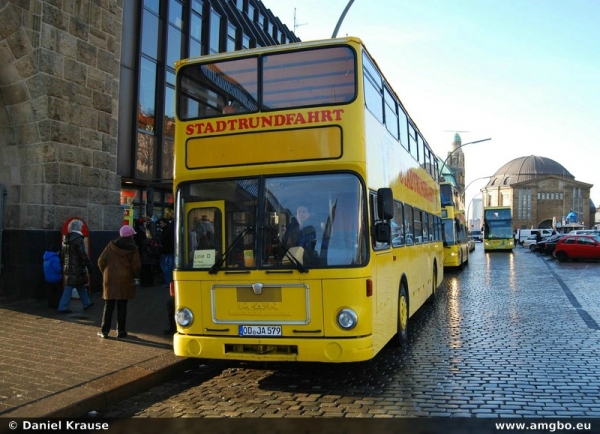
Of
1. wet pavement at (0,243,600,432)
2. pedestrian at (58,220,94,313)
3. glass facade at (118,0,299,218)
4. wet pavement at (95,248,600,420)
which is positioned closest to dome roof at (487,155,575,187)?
glass facade at (118,0,299,218)

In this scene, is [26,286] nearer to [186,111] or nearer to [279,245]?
[186,111]

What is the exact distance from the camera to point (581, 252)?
3256 centimetres

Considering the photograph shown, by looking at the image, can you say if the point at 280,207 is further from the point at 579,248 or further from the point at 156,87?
the point at 579,248

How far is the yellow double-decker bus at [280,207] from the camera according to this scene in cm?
611

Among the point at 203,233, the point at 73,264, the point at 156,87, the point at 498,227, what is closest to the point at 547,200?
the point at 498,227

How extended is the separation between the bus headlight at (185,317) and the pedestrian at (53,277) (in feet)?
16.9

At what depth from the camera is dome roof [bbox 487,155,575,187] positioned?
158m

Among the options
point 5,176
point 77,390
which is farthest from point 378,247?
point 5,176

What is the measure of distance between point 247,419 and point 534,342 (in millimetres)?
5278

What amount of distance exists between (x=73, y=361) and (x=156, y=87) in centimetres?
1344

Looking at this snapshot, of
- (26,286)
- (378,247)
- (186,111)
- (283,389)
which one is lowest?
(283,389)

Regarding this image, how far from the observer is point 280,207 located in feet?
20.7

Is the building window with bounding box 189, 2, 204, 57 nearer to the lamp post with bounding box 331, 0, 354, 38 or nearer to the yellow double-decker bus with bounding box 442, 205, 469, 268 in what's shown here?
the lamp post with bounding box 331, 0, 354, 38

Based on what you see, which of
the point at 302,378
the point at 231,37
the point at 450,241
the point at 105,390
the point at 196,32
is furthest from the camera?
the point at 450,241
